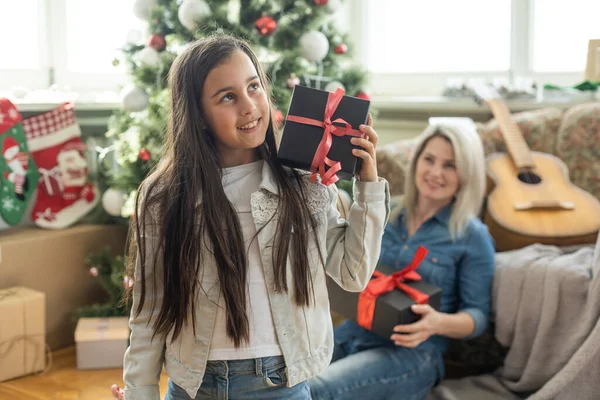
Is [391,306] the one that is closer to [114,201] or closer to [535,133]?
[535,133]

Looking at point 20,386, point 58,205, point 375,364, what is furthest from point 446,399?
point 58,205

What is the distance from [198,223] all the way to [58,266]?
1.72m

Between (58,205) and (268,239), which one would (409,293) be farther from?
(58,205)

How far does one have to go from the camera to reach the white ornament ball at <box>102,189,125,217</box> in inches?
110

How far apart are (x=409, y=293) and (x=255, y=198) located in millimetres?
803

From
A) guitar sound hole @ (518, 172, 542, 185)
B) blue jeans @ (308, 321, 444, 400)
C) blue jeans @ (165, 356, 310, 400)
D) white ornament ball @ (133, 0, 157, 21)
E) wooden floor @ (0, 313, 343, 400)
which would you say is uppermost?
white ornament ball @ (133, 0, 157, 21)

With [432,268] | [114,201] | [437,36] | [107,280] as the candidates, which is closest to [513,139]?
[432,268]

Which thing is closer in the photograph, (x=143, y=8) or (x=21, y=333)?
(x=21, y=333)

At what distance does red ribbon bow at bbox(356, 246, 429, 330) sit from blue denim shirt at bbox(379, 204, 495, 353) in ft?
0.29

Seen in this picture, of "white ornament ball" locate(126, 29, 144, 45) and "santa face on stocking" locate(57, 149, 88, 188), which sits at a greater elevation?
"white ornament ball" locate(126, 29, 144, 45)

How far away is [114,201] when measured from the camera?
2.79 meters

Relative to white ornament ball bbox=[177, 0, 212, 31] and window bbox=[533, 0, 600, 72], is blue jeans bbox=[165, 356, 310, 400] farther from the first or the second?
window bbox=[533, 0, 600, 72]

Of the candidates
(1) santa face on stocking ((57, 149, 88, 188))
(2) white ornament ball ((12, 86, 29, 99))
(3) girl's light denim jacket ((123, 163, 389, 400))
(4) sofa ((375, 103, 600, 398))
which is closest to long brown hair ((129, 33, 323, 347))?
(3) girl's light denim jacket ((123, 163, 389, 400))

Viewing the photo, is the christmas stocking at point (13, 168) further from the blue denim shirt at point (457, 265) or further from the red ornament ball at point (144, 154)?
the blue denim shirt at point (457, 265)
